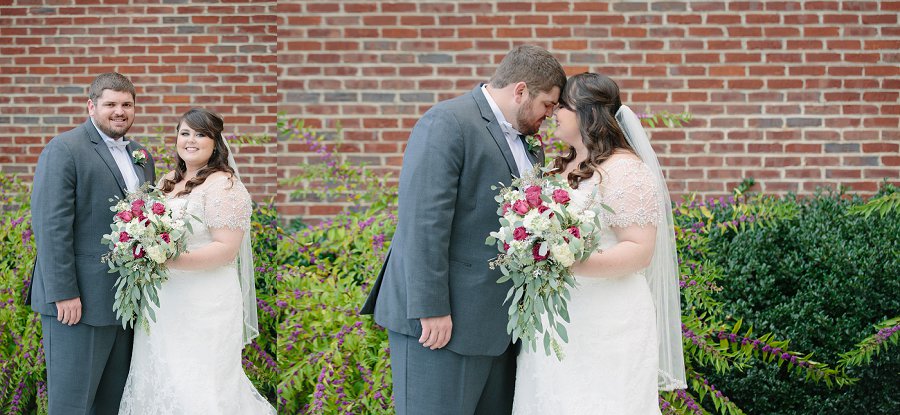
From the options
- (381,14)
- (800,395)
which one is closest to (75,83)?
(381,14)

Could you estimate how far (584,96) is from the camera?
10.8 feet

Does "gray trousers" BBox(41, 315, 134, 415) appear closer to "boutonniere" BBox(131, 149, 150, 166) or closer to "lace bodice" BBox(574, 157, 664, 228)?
"boutonniere" BBox(131, 149, 150, 166)

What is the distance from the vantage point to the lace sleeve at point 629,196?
312 centimetres

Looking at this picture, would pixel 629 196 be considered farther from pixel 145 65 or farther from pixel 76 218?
pixel 145 65

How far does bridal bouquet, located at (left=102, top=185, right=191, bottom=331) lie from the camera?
12.3ft

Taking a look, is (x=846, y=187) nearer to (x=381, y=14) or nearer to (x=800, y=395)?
(x=800, y=395)

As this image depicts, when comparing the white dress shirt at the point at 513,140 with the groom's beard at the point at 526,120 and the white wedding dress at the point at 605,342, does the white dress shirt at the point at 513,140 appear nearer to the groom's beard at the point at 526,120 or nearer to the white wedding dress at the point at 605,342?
the groom's beard at the point at 526,120

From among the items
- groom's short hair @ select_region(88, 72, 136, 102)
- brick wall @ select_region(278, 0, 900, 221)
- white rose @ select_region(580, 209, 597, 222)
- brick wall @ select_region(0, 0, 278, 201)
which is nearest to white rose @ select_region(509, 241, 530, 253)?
white rose @ select_region(580, 209, 597, 222)

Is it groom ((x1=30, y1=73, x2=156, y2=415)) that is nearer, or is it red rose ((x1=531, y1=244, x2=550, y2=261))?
red rose ((x1=531, y1=244, x2=550, y2=261))

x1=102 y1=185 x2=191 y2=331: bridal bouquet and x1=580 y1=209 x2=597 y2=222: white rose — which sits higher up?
x1=580 y1=209 x2=597 y2=222: white rose

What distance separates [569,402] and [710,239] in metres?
2.06

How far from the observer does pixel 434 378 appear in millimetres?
3092

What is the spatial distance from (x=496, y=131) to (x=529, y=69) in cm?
29

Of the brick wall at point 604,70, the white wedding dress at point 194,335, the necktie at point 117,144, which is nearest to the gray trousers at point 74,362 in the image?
the white wedding dress at point 194,335
